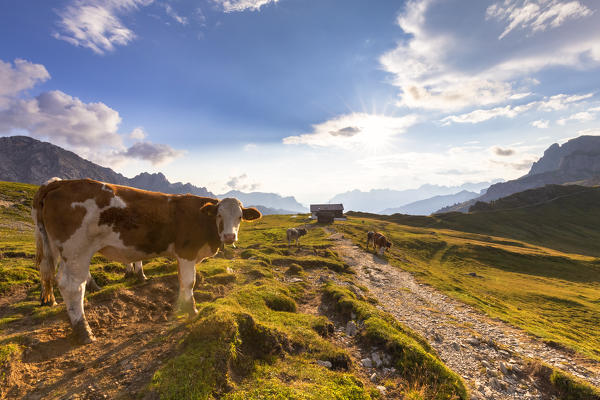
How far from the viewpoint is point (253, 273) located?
1541 cm

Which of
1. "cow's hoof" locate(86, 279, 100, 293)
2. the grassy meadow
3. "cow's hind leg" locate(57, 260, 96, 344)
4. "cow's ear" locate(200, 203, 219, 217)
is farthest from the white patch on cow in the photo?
"cow's hoof" locate(86, 279, 100, 293)

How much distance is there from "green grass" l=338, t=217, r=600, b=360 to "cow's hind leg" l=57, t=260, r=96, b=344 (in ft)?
70.5

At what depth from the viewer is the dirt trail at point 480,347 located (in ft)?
30.3

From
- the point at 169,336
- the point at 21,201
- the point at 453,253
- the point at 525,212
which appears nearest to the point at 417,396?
the point at 169,336

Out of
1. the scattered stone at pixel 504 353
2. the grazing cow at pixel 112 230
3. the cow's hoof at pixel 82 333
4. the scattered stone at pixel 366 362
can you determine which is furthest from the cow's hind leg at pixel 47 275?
the scattered stone at pixel 504 353

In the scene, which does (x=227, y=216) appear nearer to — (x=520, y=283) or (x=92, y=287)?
(x=92, y=287)

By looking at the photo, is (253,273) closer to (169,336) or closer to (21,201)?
(169,336)

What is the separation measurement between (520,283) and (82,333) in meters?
51.5

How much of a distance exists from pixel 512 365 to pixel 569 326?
63.1 feet

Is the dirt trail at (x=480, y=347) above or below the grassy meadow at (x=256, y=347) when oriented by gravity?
below

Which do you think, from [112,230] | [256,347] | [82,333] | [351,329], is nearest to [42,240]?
[112,230]

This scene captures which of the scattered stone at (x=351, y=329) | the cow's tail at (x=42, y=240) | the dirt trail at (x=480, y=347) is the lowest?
the dirt trail at (x=480, y=347)

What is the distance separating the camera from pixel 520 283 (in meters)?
38.2

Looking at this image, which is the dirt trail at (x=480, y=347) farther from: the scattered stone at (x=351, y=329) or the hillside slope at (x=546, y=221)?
the hillside slope at (x=546, y=221)
